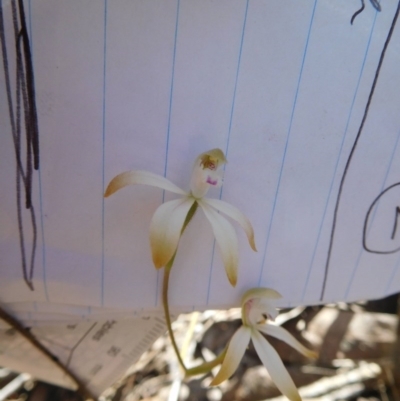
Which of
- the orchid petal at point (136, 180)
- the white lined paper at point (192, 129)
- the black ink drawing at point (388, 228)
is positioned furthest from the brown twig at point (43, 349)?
the black ink drawing at point (388, 228)

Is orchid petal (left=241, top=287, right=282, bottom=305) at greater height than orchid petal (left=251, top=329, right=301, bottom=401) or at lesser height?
greater

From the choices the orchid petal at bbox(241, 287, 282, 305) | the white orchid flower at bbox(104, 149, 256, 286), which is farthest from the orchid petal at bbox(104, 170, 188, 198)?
the orchid petal at bbox(241, 287, 282, 305)

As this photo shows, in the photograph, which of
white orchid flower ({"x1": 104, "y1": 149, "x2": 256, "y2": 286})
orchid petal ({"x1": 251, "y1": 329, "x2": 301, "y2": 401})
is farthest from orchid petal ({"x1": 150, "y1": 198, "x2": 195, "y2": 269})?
orchid petal ({"x1": 251, "y1": 329, "x2": 301, "y2": 401})

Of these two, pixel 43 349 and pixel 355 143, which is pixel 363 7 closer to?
pixel 355 143

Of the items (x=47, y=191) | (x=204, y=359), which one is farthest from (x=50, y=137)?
(x=204, y=359)

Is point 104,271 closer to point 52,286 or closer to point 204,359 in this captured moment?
point 52,286

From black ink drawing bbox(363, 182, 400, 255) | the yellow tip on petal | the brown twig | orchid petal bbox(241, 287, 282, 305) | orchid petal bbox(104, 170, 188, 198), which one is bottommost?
the brown twig

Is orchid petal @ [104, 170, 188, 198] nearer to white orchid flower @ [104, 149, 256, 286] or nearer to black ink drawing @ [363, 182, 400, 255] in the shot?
white orchid flower @ [104, 149, 256, 286]

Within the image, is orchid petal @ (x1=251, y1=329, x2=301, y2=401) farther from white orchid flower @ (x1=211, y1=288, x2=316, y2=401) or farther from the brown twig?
the brown twig
